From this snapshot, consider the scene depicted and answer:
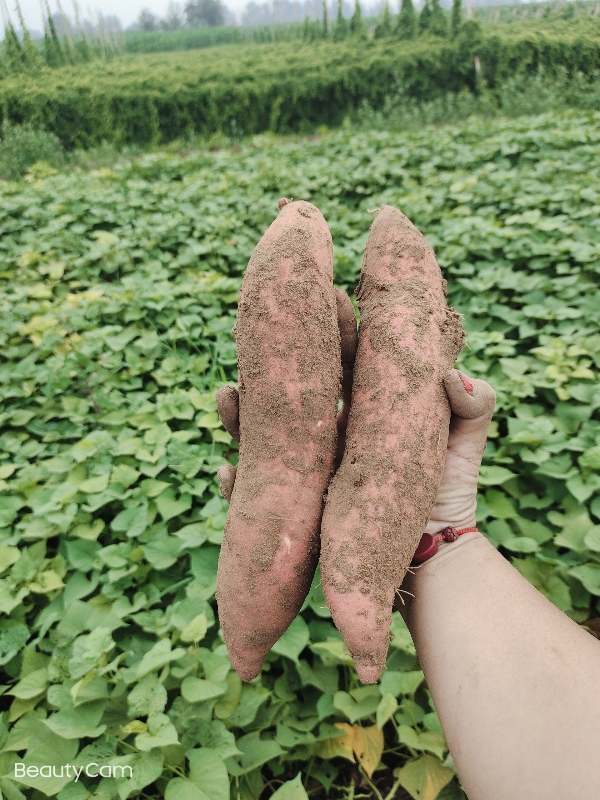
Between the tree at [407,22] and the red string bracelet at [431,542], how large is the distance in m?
17.5

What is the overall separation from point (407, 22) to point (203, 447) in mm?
17343

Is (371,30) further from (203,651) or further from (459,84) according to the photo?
(203,651)

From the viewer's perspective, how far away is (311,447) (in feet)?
4.45

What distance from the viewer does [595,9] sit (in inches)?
572

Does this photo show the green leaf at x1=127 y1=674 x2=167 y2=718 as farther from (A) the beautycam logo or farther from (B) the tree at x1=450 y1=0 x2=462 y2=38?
(B) the tree at x1=450 y1=0 x2=462 y2=38

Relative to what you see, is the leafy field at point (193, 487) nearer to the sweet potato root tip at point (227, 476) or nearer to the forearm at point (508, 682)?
the forearm at point (508, 682)

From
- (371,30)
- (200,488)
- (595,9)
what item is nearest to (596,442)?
(200,488)

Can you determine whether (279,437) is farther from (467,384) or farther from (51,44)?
(51,44)

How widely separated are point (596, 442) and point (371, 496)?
4.37 feet

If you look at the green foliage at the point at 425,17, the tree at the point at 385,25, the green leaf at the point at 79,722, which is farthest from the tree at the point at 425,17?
the green leaf at the point at 79,722

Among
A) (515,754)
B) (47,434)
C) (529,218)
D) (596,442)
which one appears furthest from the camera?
(529,218)

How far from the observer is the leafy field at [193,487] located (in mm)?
1574

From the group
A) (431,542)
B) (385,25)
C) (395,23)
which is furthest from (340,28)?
(431,542)

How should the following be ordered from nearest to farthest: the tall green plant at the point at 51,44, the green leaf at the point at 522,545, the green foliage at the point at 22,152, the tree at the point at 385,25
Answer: the green leaf at the point at 522,545, the green foliage at the point at 22,152, the tall green plant at the point at 51,44, the tree at the point at 385,25
